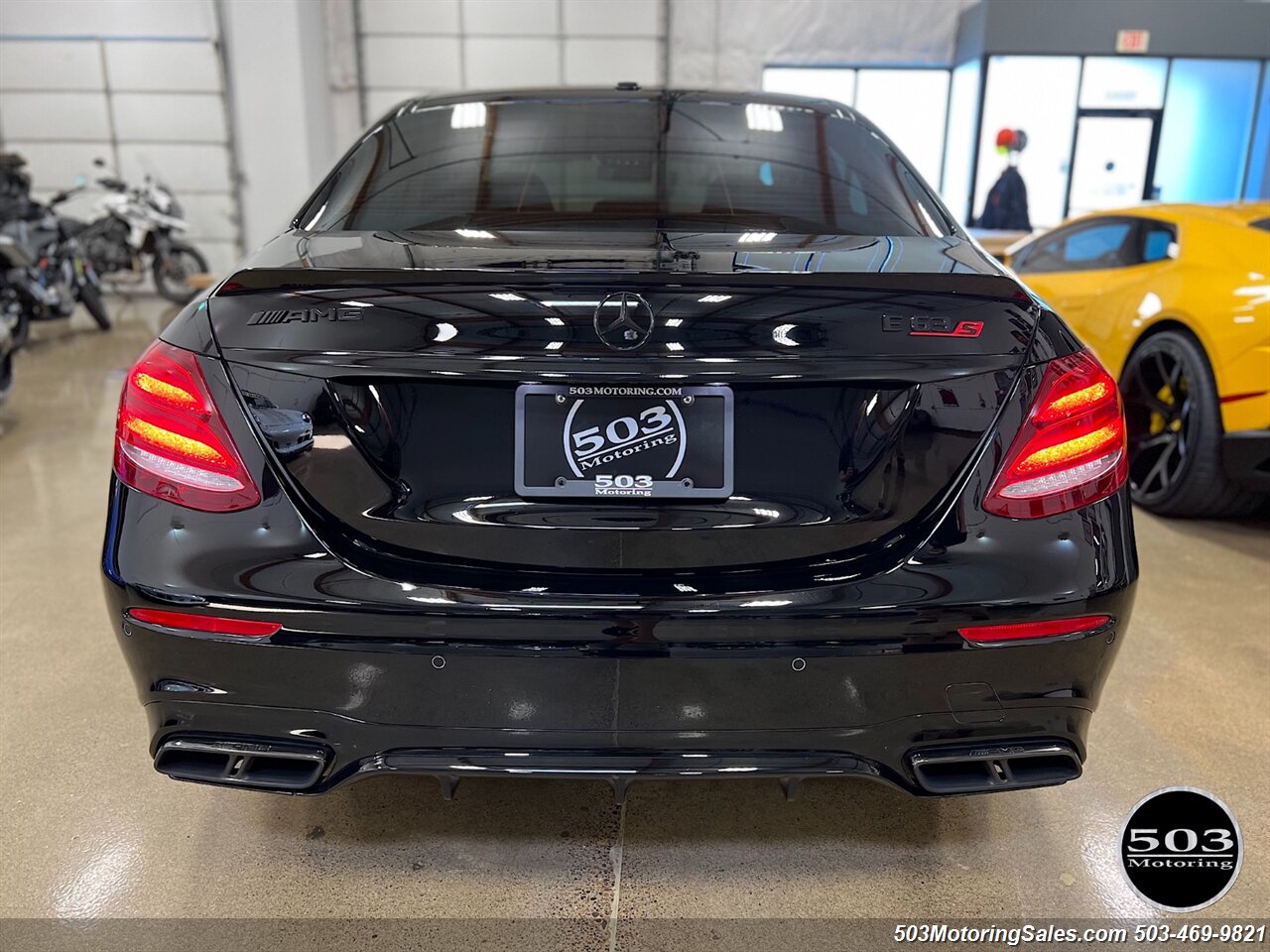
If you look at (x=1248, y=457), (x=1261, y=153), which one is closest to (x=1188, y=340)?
(x=1248, y=457)

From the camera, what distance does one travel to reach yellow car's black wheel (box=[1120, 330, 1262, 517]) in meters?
3.28

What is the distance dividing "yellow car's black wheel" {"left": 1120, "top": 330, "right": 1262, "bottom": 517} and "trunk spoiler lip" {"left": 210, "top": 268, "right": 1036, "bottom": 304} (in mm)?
2431

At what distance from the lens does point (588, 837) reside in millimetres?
1700

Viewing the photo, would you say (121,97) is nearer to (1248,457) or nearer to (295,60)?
(295,60)

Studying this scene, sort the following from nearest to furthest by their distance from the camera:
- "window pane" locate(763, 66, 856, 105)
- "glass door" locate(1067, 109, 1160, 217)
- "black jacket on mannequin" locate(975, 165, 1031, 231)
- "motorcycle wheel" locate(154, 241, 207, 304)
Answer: "motorcycle wheel" locate(154, 241, 207, 304) < "black jacket on mannequin" locate(975, 165, 1031, 231) < "window pane" locate(763, 66, 856, 105) < "glass door" locate(1067, 109, 1160, 217)

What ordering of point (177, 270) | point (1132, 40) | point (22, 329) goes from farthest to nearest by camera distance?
point (1132, 40), point (177, 270), point (22, 329)

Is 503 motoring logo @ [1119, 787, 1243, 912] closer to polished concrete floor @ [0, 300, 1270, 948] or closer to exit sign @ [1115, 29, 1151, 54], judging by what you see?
polished concrete floor @ [0, 300, 1270, 948]

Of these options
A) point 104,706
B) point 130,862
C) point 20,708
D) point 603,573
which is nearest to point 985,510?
point 603,573

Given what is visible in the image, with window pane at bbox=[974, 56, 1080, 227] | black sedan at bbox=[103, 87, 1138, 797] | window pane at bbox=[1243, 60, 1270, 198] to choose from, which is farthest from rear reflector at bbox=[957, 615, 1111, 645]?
window pane at bbox=[1243, 60, 1270, 198]

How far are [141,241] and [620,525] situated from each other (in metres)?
10.2

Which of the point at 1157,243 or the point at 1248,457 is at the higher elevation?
the point at 1157,243

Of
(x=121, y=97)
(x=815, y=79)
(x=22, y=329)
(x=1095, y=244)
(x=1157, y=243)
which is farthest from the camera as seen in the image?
(x=815, y=79)

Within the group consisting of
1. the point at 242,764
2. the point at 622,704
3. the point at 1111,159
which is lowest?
the point at 242,764

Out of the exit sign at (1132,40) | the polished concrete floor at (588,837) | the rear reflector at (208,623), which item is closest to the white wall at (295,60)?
the exit sign at (1132,40)
